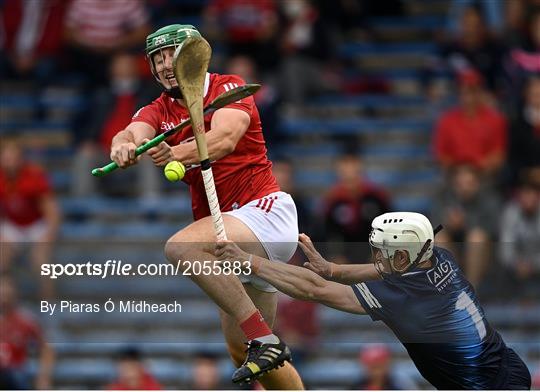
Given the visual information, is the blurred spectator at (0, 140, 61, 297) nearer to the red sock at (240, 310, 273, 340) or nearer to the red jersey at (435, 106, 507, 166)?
the red jersey at (435, 106, 507, 166)

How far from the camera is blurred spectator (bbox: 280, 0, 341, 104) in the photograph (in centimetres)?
1464

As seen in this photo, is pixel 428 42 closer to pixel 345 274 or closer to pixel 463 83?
pixel 463 83

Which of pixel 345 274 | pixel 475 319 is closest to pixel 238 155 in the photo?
pixel 345 274

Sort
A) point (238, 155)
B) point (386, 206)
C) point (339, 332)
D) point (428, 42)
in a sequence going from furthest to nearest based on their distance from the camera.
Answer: point (428, 42), point (386, 206), point (339, 332), point (238, 155)

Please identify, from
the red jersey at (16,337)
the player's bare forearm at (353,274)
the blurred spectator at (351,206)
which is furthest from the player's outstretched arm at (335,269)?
the red jersey at (16,337)

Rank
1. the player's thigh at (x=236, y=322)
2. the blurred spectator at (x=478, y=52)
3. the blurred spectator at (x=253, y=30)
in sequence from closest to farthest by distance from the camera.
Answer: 1. the player's thigh at (x=236, y=322)
2. the blurred spectator at (x=478, y=52)
3. the blurred spectator at (x=253, y=30)

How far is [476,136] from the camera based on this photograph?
527 inches

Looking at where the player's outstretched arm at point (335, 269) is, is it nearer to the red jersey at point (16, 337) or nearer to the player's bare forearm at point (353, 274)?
the player's bare forearm at point (353, 274)

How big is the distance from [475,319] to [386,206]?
388cm

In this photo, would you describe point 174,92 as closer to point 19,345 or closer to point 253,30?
point 19,345

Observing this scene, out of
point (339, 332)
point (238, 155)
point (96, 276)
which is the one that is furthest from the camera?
point (339, 332)

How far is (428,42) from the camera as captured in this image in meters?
15.3

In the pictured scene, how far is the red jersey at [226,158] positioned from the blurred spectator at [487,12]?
5.52m

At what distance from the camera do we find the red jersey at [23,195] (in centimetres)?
1374
